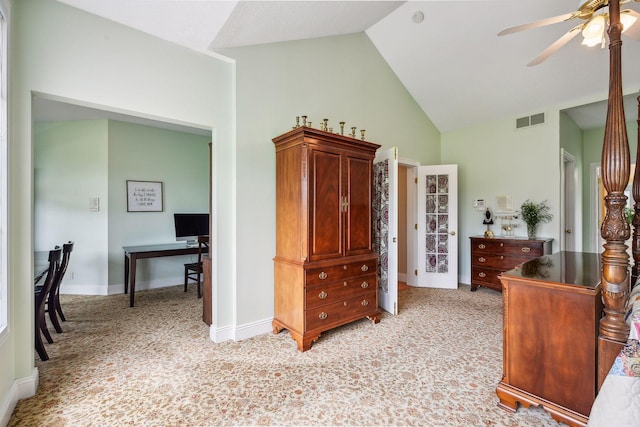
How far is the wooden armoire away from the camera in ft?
8.73

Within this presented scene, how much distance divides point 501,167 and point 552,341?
3716 mm

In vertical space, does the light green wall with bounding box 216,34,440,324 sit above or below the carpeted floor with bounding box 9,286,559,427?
above

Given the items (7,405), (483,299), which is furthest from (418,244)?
(7,405)

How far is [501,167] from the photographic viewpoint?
15.5 ft

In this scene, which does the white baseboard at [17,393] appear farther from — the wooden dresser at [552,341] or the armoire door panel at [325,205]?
the wooden dresser at [552,341]

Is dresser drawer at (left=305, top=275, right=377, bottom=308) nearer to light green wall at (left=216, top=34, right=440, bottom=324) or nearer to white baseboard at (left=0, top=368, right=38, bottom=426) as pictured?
light green wall at (left=216, top=34, right=440, bottom=324)

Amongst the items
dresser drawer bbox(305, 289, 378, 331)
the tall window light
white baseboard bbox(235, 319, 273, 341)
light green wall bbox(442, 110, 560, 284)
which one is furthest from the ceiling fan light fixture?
the tall window light

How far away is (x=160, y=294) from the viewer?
14.4 ft

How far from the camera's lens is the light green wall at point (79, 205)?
4.36 metres

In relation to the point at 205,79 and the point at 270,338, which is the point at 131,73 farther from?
the point at 270,338

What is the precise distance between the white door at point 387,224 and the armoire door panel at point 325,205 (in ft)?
2.79

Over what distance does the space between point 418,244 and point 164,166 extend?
4.39 metres

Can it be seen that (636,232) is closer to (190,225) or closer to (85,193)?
Result: (190,225)

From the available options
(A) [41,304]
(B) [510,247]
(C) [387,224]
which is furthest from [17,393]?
(B) [510,247]
